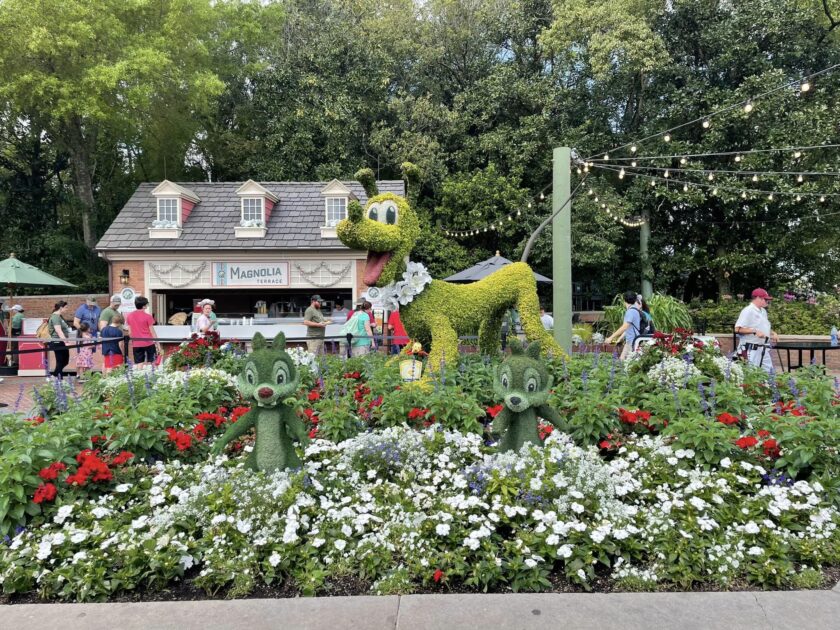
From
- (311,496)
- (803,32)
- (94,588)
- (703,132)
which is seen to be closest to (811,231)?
(703,132)

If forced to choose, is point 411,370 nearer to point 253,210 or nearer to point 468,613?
point 468,613

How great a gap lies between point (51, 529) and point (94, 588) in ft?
2.28

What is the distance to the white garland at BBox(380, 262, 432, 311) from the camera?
6227 millimetres

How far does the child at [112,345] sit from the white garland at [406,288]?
5.25 m

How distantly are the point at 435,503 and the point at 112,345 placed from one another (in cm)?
767

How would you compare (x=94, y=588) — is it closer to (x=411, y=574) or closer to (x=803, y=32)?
(x=411, y=574)

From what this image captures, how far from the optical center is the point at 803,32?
62.6 feet

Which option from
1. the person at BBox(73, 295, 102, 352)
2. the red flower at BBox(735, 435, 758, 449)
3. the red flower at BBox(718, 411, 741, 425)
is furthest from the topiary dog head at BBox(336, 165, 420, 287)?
the person at BBox(73, 295, 102, 352)

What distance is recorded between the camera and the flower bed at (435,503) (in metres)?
2.94

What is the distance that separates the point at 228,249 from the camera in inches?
675

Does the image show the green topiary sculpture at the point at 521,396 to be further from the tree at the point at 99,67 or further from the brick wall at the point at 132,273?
the tree at the point at 99,67

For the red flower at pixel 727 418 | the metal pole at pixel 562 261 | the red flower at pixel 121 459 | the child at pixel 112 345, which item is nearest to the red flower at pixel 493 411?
the red flower at pixel 727 418

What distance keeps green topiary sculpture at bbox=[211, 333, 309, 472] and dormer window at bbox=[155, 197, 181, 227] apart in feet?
50.2

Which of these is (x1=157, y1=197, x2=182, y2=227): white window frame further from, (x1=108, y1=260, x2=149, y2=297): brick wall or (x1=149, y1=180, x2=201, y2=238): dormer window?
(x1=108, y1=260, x2=149, y2=297): brick wall
